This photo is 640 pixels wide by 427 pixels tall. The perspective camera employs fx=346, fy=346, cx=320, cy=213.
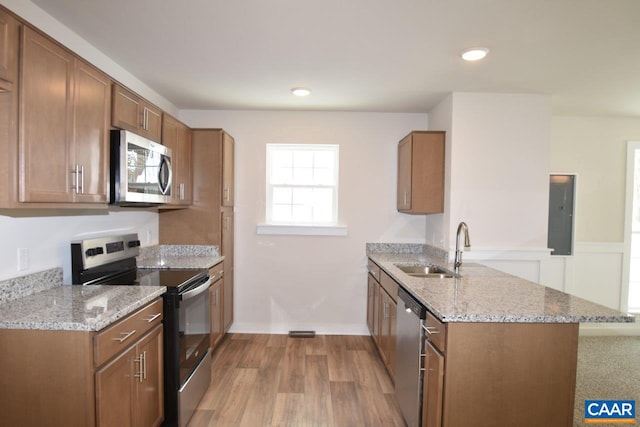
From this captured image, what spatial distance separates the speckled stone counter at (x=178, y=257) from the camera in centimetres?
305

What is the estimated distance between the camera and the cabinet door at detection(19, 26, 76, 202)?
5.07 feet

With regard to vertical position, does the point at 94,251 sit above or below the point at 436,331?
above

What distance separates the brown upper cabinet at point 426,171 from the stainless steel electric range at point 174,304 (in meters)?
2.13

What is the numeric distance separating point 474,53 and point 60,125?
101 inches

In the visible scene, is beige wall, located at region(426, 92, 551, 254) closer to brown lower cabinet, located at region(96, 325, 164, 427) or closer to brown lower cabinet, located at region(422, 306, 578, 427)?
brown lower cabinet, located at region(422, 306, 578, 427)

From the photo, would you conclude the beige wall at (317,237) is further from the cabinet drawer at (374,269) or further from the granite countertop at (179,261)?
the granite countertop at (179,261)

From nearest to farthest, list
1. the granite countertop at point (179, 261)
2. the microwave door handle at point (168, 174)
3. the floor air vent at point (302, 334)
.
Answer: the microwave door handle at point (168, 174) < the granite countertop at point (179, 261) < the floor air vent at point (302, 334)

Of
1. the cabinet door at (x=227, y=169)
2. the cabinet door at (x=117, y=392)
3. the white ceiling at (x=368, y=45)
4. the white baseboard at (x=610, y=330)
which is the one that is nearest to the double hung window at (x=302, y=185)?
the cabinet door at (x=227, y=169)

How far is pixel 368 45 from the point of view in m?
2.36

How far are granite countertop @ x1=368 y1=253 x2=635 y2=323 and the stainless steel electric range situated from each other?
152 centimetres

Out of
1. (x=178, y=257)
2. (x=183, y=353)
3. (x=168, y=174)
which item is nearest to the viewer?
(x=183, y=353)

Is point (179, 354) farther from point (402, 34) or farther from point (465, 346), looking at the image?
point (402, 34)

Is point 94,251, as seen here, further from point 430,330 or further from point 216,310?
point 430,330

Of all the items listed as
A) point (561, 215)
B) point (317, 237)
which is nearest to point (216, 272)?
point (317, 237)
